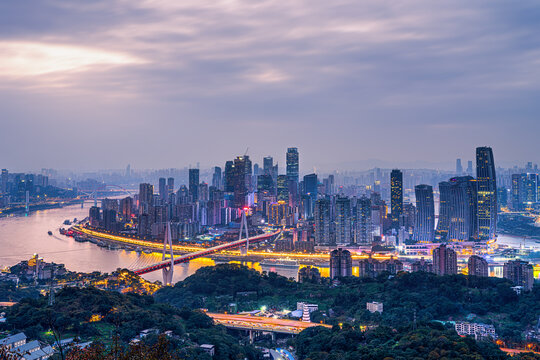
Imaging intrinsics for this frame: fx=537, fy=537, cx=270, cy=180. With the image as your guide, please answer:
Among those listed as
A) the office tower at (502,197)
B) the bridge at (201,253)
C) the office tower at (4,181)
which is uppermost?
the office tower at (4,181)

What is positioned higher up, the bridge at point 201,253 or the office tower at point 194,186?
the office tower at point 194,186

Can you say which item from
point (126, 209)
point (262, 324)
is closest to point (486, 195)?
point (262, 324)

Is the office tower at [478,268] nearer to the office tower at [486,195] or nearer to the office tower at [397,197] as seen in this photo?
the office tower at [486,195]

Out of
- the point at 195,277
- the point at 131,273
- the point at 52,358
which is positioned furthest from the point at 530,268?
the point at 52,358

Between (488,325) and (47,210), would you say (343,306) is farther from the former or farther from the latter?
(47,210)

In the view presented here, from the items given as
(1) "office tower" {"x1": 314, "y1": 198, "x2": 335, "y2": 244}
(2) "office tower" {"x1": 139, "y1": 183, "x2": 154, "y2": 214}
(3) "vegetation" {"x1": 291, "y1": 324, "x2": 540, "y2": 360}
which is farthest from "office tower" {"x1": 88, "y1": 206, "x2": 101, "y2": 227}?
(3) "vegetation" {"x1": 291, "y1": 324, "x2": 540, "y2": 360}

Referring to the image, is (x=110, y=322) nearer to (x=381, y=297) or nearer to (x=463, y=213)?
(x=381, y=297)

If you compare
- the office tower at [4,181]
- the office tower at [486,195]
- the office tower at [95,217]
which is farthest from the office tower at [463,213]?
the office tower at [4,181]

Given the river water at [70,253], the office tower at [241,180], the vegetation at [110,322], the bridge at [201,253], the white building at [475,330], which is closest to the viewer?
the vegetation at [110,322]
